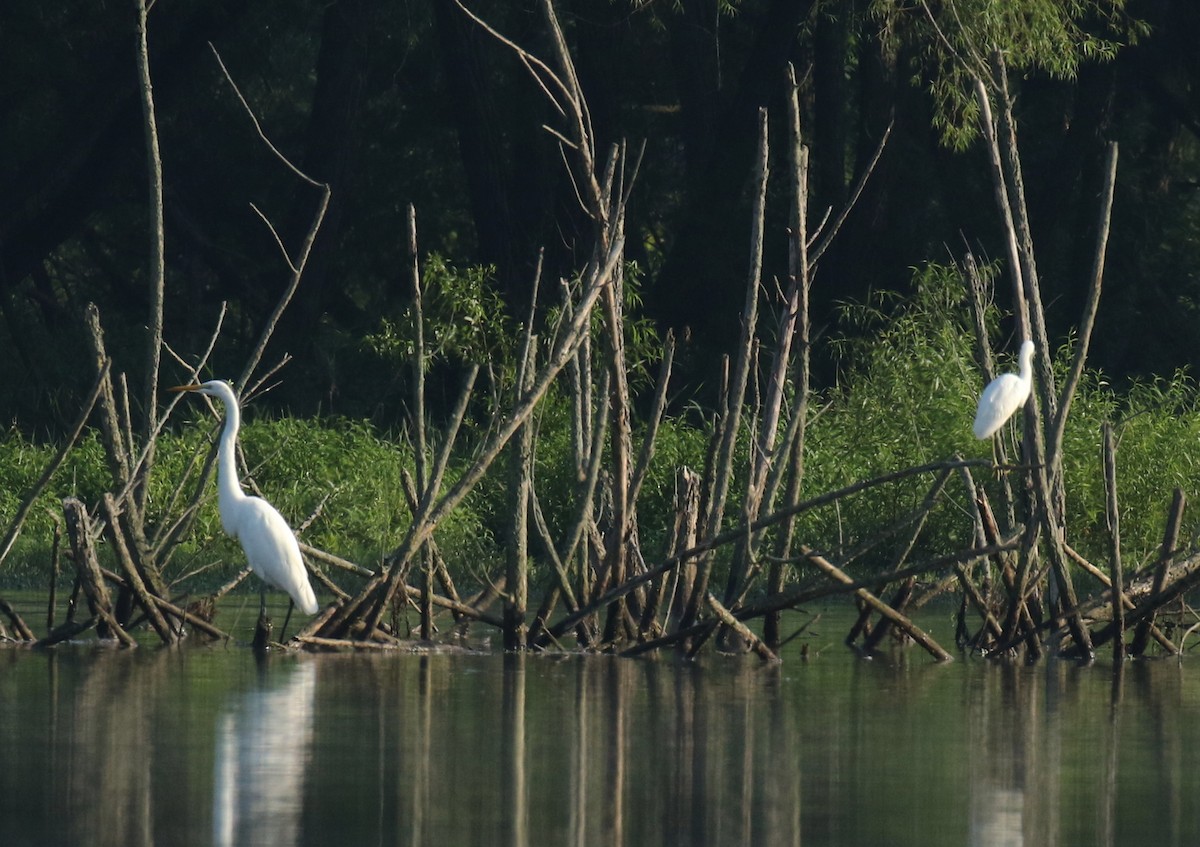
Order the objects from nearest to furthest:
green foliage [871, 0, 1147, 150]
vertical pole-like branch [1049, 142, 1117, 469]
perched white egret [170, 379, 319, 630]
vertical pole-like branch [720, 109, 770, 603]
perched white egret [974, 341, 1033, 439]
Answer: vertical pole-like branch [1049, 142, 1117, 469] < vertical pole-like branch [720, 109, 770, 603] < perched white egret [170, 379, 319, 630] < perched white egret [974, 341, 1033, 439] < green foliage [871, 0, 1147, 150]

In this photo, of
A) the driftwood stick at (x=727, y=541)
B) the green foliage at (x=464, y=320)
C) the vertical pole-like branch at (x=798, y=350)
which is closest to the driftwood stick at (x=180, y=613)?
the driftwood stick at (x=727, y=541)

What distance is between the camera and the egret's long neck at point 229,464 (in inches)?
415

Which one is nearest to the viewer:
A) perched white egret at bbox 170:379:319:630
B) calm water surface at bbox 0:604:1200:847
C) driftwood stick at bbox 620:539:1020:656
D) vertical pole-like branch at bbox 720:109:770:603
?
calm water surface at bbox 0:604:1200:847

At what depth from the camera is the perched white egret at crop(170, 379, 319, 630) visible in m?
10.1

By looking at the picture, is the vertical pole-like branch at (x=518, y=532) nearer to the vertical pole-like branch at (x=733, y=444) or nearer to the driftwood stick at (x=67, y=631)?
the vertical pole-like branch at (x=733, y=444)

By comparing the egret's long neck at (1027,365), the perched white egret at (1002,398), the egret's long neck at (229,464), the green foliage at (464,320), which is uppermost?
the green foliage at (464,320)

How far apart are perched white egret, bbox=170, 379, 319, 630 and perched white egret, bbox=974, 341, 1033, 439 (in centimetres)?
343

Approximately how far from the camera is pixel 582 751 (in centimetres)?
717

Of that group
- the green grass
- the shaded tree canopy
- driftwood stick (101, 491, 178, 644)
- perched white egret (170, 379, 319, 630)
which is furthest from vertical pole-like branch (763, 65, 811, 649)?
the shaded tree canopy

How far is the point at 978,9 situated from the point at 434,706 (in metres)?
10.8

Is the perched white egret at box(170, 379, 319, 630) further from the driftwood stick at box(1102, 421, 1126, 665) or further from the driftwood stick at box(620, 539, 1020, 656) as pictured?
the driftwood stick at box(1102, 421, 1126, 665)

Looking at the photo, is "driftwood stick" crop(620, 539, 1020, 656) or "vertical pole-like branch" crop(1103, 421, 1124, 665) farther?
"vertical pole-like branch" crop(1103, 421, 1124, 665)

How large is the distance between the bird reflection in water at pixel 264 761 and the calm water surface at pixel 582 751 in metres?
0.02

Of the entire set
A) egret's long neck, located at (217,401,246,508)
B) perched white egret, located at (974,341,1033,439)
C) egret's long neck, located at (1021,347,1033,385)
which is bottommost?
egret's long neck, located at (217,401,246,508)
